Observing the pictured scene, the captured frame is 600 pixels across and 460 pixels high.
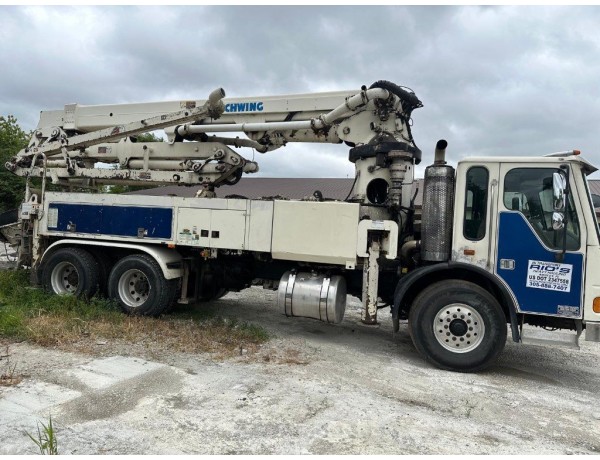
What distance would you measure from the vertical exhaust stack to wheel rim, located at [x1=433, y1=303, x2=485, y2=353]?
25.5 inches

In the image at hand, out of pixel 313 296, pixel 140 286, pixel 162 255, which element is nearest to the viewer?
pixel 313 296

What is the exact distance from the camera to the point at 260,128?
7281 millimetres

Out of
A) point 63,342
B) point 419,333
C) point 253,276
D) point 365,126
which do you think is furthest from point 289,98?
point 63,342

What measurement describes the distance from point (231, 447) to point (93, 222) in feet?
16.6

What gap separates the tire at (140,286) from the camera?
6.71 meters

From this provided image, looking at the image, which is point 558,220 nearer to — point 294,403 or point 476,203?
point 476,203

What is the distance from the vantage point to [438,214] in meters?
5.67

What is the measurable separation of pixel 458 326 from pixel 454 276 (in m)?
0.63

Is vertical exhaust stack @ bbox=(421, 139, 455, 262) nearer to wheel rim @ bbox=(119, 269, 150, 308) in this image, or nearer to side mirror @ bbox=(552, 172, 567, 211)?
side mirror @ bbox=(552, 172, 567, 211)

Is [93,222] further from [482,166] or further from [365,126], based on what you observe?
[482,166]

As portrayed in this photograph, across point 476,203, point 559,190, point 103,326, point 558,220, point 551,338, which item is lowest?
point 103,326

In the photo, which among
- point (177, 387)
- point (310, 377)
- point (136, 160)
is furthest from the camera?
point (136, 160)

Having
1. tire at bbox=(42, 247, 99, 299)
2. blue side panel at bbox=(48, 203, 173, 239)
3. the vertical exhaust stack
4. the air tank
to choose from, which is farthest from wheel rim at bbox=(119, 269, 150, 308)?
the vertical exhaust stack

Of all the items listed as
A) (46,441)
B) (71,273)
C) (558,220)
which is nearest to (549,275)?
(558,220)
